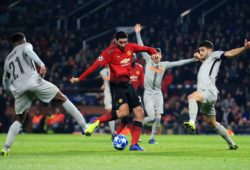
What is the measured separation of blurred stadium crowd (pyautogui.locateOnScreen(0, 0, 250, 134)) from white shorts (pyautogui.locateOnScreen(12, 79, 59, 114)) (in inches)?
681

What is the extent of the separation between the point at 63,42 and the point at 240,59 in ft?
39.3

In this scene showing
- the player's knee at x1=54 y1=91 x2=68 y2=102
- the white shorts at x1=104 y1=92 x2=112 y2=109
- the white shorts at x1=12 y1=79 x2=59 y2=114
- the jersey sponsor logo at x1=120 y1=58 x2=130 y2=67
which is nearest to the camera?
the white shorts at x1=12 y1=79 x2=59 y2=114

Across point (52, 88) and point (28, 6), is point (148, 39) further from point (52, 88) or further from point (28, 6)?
point (52, 88)

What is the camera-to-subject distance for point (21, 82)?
13.6 m

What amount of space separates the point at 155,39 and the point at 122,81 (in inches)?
972

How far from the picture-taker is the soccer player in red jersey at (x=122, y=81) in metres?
15.1

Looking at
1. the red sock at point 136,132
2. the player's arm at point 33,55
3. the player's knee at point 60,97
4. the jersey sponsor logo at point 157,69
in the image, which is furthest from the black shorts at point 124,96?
the jersey sponsor logo at point 157,69

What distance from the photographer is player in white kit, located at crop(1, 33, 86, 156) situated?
44.2 feet

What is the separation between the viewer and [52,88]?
13773 millimetres

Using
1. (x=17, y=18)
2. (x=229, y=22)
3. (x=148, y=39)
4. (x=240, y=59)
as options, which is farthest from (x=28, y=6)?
(x=240, y=59)

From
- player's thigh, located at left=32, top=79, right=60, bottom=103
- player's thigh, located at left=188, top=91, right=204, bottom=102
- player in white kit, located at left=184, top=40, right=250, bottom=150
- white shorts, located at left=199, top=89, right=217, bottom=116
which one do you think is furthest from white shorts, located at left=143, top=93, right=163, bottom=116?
player's thigh, located at left=32, top=79, right=60, bottom=103

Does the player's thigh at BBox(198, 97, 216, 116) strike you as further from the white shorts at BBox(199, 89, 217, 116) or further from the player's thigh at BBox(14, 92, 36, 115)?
the player's thigh at BBox(14, 92, 36, 115)

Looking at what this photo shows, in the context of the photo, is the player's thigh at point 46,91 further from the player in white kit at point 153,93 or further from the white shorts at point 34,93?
the player in white kit at point 153,93

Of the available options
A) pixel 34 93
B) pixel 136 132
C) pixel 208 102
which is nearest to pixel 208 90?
pixel 208 102
